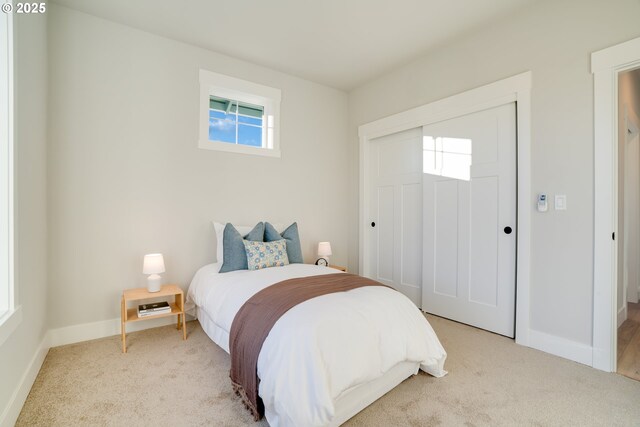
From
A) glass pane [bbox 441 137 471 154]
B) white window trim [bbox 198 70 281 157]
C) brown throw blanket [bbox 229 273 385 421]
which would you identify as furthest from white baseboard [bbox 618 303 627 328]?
white window trim [bbox 198 70 281 157]

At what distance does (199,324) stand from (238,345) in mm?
1439

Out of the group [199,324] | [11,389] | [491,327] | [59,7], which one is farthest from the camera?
[199,324]

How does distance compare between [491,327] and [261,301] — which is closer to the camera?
[261,301]

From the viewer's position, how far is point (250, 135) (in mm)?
3611

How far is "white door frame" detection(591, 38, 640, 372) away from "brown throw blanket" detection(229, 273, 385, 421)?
172cm

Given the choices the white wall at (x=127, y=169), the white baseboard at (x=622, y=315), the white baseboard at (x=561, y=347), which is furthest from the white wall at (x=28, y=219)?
the white baseboard at (x=622, y=315)

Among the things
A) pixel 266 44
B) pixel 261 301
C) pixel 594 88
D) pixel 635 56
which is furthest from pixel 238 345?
pixel 635 56

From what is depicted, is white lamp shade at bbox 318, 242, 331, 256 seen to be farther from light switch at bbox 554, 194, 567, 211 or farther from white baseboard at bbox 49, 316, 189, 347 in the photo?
light switch at bbox 554, 194, 567, 211

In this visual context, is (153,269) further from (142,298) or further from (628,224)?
(628,224)

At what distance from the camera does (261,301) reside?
198 cm

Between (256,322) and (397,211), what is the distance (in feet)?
7.99

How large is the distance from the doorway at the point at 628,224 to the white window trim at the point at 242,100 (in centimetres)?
311

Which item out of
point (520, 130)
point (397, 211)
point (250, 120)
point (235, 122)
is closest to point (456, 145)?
point (520, 130)

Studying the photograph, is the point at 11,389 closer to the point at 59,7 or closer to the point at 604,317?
the point at 59,7
